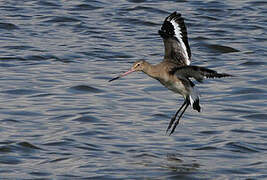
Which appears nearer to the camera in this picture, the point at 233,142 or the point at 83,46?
the point at 233,142

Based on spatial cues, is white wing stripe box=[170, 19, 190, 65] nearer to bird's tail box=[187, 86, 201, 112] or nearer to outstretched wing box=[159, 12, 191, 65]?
outstretched wing box=[159, 12, 191, 65]

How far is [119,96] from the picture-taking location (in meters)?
13.5

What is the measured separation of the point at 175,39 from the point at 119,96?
6.15 ft

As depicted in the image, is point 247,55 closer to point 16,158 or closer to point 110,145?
point 110,145

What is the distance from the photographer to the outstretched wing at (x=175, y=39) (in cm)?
1193

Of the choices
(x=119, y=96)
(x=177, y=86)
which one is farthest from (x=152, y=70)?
(x=119, y=96)

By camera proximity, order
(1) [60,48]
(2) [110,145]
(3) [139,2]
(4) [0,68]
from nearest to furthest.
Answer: (2) [110,145]
(4) [0,68]
(1) [60,48]
(3) [139,2]

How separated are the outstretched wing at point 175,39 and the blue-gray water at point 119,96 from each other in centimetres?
95

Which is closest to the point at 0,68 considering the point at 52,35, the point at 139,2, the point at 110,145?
the point at 52,35

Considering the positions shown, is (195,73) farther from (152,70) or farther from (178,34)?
(178,34)

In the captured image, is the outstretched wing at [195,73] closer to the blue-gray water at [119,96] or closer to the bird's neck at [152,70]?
the bird's neck at [152,70]

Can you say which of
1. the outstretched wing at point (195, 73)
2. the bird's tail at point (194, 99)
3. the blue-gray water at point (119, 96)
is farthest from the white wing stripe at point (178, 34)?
the blue-gray water at point (119, 96)

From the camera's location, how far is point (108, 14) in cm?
2019

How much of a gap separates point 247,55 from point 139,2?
5986 mm
